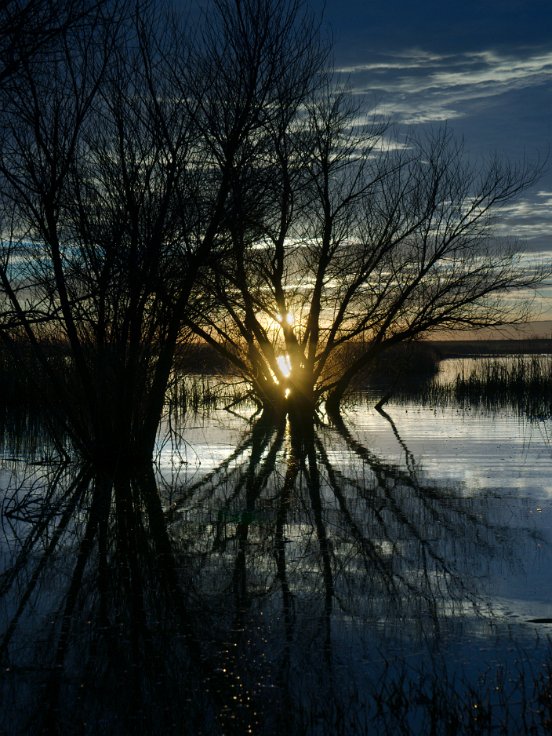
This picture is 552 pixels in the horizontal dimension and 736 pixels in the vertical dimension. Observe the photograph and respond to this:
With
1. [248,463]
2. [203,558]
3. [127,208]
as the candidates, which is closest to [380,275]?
[248,463]

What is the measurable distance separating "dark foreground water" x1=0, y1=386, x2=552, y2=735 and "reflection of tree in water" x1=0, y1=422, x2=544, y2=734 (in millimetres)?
14

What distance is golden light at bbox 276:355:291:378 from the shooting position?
1945 cm

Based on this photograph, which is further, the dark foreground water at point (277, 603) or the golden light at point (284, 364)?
the golden light at point (284, 364)

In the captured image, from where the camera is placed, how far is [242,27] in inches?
396

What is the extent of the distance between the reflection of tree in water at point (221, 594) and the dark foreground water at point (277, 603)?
1 cm

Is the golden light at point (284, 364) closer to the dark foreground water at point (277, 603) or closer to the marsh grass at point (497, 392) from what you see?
the marsh grass at point (497, 392)

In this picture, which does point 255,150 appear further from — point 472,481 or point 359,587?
point 359,587

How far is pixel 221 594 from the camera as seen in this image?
16.8 feet

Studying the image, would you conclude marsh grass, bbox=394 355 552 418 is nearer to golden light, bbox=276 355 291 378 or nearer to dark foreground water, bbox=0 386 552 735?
golden light, bbox=276 355 291 378

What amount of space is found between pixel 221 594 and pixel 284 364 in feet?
48.1

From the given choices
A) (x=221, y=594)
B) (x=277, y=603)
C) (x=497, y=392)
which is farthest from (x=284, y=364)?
(x=277, y=603)

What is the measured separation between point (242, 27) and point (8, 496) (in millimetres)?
5484

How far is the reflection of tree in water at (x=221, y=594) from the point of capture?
3523 millimetres

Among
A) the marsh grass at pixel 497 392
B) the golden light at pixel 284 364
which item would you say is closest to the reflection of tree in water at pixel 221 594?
the golden light at pixel 284 364
